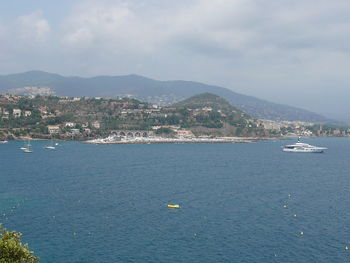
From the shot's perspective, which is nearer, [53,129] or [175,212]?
[175,212]

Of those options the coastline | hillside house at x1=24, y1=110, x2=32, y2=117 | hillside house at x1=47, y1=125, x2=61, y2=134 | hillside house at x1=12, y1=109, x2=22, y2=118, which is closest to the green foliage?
the coastline

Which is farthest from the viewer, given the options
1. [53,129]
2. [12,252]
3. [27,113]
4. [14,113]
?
[27,113]

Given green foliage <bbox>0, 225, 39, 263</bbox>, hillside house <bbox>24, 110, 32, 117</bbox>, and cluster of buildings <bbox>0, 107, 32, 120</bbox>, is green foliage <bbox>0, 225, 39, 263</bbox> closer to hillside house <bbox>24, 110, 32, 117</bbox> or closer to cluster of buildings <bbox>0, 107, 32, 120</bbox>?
cluster of buildings <bbox>0, 107, 32, 120</bbox>

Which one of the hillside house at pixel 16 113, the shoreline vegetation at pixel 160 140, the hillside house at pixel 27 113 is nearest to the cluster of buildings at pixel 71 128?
the shoreline vegetation at pixel 160 140

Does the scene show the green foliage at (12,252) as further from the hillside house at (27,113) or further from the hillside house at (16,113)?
the hillside house at (27,113)

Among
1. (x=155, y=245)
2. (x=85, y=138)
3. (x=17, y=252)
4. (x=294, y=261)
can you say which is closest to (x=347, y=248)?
(x=294, y=261)

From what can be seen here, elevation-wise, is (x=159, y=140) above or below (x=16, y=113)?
below

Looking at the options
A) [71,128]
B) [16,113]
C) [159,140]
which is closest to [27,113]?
[16,113]

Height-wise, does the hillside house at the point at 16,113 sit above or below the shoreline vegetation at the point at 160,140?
above

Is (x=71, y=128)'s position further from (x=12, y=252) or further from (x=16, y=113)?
(x=12, y=252)
